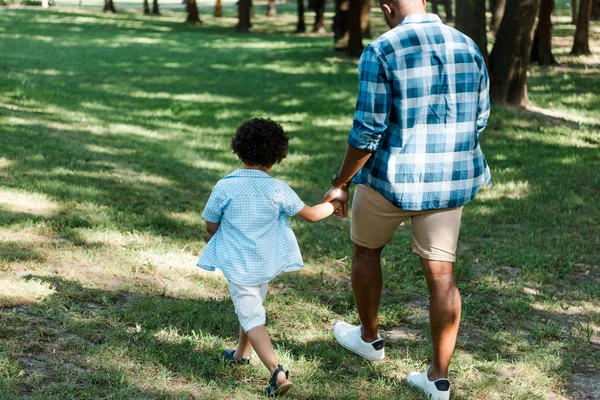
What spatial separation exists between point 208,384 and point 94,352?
2.30ft

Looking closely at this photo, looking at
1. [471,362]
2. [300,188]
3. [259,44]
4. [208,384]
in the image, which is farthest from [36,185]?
[259,44]

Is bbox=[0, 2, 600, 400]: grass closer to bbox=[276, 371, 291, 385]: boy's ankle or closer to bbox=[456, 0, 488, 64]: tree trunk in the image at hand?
bbox=[276, 371, 291, 385]: boy's ankle

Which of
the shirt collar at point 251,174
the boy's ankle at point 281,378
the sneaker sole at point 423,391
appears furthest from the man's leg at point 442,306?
the shirt collar at point 251,174

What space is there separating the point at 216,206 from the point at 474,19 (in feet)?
36.4

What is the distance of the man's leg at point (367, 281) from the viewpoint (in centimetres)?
425

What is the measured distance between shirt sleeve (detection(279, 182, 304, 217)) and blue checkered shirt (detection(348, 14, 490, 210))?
42cm

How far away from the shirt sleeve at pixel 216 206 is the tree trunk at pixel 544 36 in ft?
51.3

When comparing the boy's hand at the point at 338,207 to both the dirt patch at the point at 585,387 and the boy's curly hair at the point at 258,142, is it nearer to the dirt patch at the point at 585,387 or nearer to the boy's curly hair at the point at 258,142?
the boy's curly hair at the point at 258,142

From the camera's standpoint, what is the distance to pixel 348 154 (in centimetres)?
384

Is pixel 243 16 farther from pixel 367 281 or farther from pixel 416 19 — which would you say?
pixel 416 19

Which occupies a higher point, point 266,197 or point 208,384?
point 266,197

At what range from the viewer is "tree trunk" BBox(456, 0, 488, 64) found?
13.8 m

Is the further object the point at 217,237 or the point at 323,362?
the point at 323,362

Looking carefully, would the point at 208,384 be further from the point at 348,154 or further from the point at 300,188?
the point at 300,188
